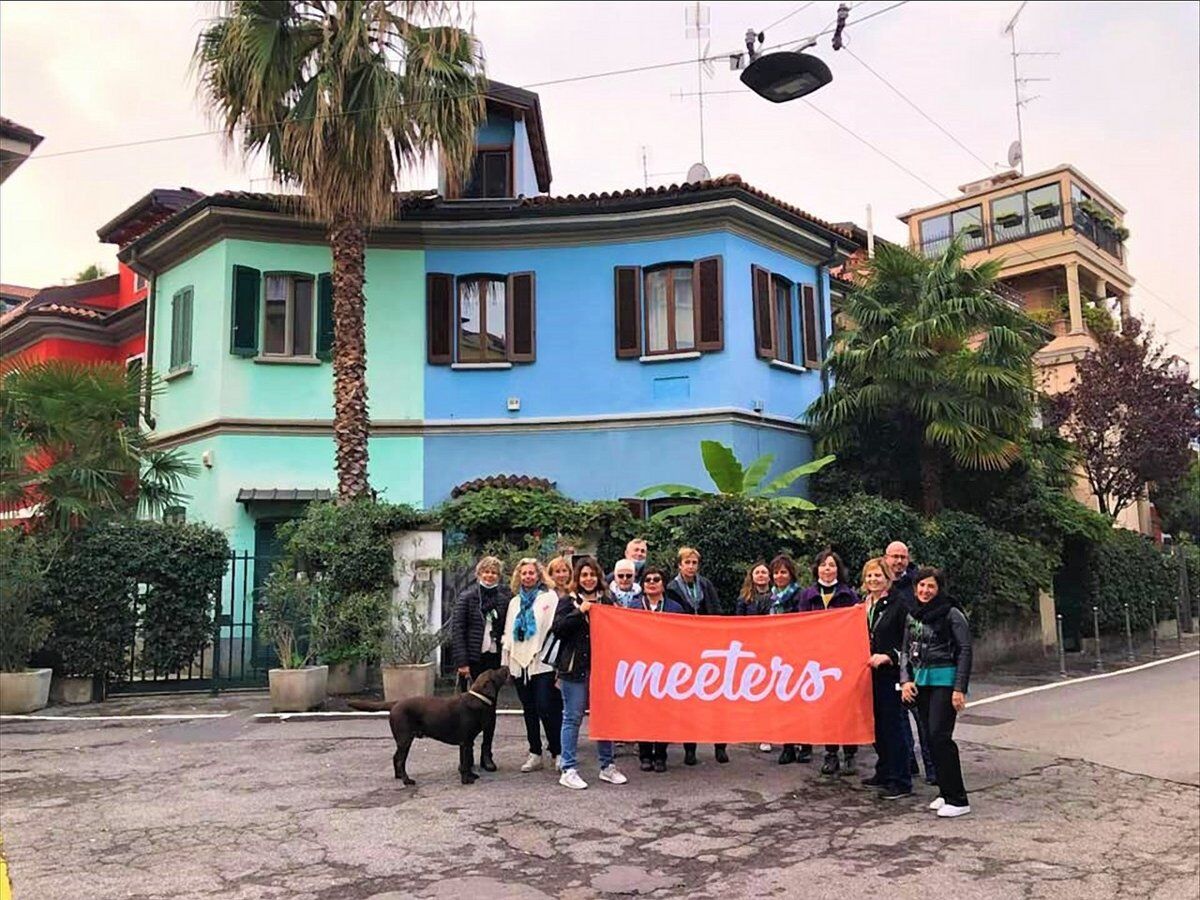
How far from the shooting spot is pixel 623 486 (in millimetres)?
17688

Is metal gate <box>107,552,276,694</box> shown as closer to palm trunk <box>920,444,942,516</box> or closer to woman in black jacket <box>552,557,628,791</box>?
woman in black jacket <box>552,557,628,791</box>

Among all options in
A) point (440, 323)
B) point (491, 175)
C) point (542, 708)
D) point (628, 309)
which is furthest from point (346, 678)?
point (491, 175)

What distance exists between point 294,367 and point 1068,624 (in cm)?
1729

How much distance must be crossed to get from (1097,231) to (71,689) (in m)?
41.4

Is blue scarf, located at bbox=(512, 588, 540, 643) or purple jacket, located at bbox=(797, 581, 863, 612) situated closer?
blue scarf, located at bbox=(512, 588, 540, 643)

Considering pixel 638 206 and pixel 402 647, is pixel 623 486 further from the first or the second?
pixel 402 647

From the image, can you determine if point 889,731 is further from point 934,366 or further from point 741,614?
point 934,366

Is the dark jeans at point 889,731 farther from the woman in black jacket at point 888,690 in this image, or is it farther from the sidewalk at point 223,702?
the sidewalk at point 223,702

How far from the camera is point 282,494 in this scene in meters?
17.3

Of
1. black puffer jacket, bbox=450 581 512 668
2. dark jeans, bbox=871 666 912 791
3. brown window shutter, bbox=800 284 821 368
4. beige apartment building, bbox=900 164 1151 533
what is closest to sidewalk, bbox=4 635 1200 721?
black puffer jacket, bbox=450 581 512 668

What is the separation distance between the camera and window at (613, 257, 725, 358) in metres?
17.8

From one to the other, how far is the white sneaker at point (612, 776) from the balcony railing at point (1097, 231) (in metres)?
37.7

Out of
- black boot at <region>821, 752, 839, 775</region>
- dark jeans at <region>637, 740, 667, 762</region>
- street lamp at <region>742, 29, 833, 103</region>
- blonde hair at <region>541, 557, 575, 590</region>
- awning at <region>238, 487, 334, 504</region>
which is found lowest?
black boot at <region>821, 752, 839, 775</region>

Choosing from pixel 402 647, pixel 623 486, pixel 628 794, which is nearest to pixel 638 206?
pixel 623 486
